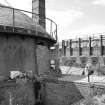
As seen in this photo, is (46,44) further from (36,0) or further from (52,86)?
(36,0)

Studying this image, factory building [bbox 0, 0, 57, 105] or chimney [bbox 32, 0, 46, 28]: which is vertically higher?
chimney [bbox 32, 0, 46, 28]

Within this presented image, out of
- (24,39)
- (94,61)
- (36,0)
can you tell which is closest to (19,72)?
(24,39)

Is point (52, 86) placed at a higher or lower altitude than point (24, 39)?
lower

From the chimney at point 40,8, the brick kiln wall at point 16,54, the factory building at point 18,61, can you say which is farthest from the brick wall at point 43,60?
the chimney at point 40,8

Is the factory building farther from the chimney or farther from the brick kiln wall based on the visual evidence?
the chimney

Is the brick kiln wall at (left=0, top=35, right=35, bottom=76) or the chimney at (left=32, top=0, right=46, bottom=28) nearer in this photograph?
the brick kiln wall at (left=0, top=35, right=35, bottom=76)

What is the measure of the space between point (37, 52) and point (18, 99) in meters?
2.77

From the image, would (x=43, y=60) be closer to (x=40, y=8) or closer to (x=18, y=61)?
(x=18, y=61)

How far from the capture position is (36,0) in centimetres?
1194

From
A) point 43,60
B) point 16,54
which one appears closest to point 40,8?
point 43,60

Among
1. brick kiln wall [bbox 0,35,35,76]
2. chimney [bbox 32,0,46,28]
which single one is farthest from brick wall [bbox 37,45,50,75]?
chimney [bbox 32,0,46,28]

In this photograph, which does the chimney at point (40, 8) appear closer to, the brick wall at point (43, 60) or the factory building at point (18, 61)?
the brick wall at point (43, 60)

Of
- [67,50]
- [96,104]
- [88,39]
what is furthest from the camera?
[67,50]

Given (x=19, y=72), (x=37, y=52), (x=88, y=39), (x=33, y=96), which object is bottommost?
(x=33, y=96)
